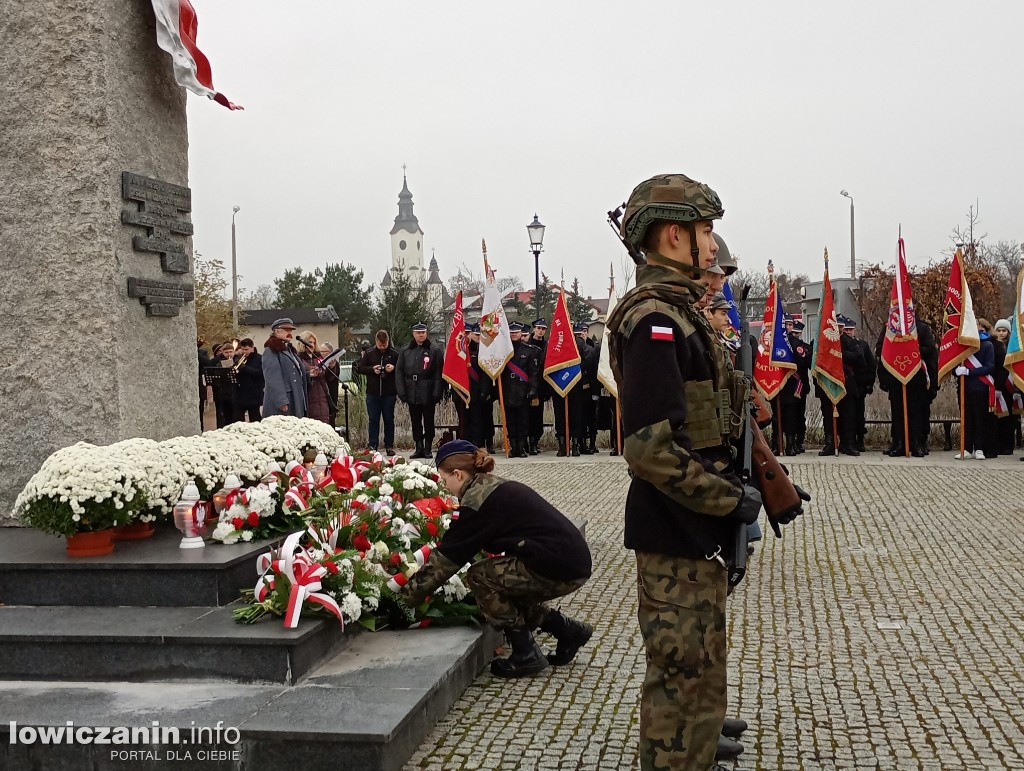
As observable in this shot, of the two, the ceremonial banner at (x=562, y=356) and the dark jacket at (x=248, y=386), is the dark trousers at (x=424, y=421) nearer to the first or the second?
the ceremonial banner at (x=562, y=356)

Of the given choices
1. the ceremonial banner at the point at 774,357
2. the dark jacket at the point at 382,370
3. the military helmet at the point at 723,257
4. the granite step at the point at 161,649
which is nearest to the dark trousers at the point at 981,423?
the ceremonial banner at the point at 774,357

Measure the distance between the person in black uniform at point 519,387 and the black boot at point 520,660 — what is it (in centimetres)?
1067

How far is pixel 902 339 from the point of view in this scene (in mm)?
14945

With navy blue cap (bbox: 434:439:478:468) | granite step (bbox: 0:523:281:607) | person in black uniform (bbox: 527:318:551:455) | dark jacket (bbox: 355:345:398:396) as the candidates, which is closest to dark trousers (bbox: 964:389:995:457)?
person in black uniform (bbox: 527:318:551:455)

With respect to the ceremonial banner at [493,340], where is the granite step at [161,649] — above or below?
below

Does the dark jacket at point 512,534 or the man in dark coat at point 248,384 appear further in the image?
the man in dark coat at point 248,384

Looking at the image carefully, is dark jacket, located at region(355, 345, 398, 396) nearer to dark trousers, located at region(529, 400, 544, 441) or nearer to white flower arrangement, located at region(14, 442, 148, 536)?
dark trousers, located at region(529, 400, 544, 441)

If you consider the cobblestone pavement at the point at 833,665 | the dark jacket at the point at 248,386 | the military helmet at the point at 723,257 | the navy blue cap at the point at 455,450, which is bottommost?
the cobblestone pavement at the point at 833,665

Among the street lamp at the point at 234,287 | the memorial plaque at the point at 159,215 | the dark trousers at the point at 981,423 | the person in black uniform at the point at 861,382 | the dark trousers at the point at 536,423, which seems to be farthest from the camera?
the street lamp at the point at 234,287

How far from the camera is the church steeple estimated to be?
15912 centimetres

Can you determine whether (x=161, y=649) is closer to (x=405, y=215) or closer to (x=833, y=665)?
(x=833, y=665)

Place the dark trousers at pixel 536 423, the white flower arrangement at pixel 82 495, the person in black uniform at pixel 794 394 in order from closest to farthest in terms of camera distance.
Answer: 1. the white flower arrangement at pixel 82 495
2. the person in black uniform at pixel 794 394
3. the dark trousers at pixel 536 423

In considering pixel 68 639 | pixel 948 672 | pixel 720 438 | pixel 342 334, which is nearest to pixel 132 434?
pixel 68 639

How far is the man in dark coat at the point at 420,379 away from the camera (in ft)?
52.9
